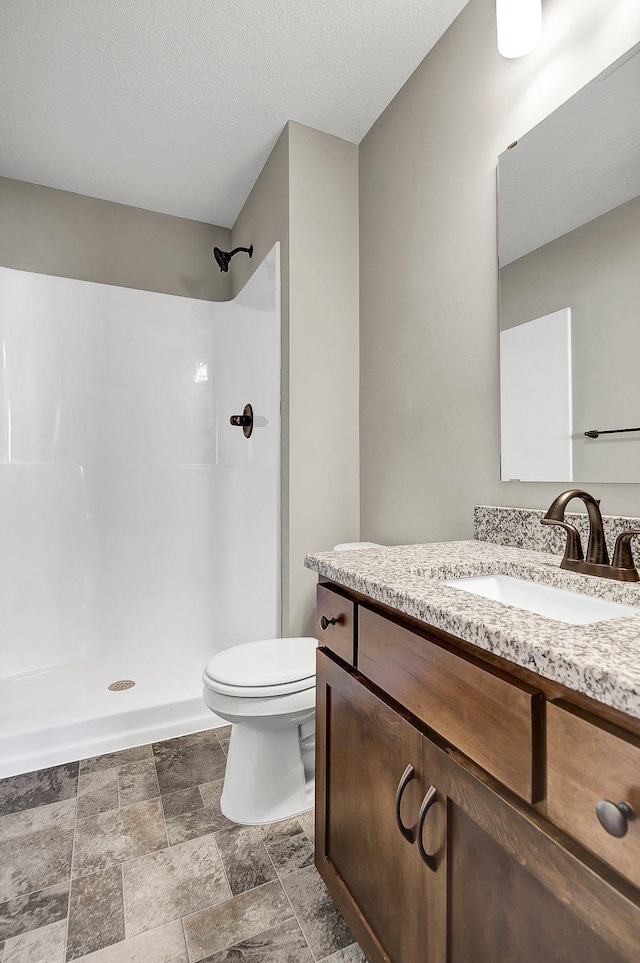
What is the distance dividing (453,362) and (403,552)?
69cm

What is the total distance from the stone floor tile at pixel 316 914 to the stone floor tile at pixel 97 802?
0.64 meters

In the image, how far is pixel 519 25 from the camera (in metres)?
1.22

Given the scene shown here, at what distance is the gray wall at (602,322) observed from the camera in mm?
1060

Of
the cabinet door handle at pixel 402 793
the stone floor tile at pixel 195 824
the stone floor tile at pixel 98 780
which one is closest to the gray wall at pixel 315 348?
the stone floor tile at pixel 195 824

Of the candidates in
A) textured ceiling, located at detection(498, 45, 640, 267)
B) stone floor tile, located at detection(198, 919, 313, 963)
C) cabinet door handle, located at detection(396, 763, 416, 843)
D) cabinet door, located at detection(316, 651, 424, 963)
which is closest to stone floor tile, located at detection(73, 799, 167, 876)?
stone floor tile, located at detection(198, 919, 313, 963)

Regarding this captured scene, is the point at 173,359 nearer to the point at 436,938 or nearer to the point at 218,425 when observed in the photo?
the point at 218,425

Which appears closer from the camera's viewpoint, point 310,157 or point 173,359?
point 310,157

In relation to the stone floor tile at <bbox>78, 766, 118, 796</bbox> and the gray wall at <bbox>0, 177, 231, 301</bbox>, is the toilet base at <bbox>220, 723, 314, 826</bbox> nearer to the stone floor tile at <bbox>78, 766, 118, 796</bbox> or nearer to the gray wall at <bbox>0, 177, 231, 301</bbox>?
the stone floor tile at <bbox>78, 766, 118, 796</bbox>

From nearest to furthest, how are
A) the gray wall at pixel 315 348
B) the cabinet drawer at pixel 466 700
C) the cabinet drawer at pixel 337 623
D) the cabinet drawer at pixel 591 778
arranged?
1. the cabinet drawer at pixel 591 778
2. the cabinet drawer at pixel 466 700
3. the cabinet drawer at pixel 337 623
4. the gray wall at pixel 315 348

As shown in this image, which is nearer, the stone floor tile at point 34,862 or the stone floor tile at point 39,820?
the stone floor tile at point 34,862

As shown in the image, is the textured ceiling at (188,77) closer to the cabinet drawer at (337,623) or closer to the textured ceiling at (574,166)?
the textured ceiling at (574,166)

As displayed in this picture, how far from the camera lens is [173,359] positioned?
9.18ft

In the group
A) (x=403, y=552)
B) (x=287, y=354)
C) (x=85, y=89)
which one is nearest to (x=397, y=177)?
(x=287, y=354)

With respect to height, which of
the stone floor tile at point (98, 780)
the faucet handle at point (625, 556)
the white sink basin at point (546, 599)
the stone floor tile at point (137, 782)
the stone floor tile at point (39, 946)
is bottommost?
the stone floor tile at point (39, 946)
